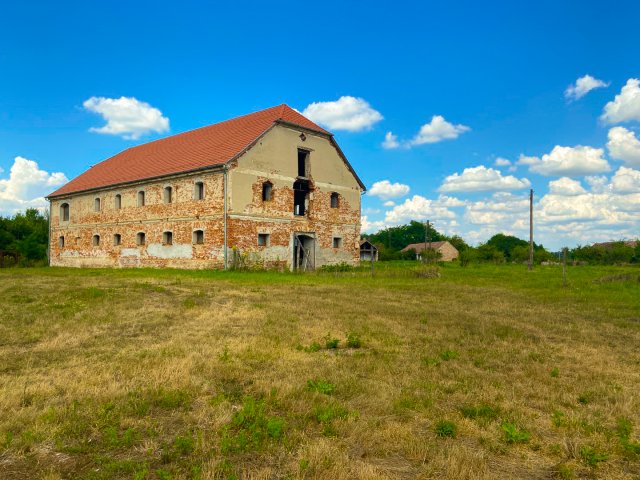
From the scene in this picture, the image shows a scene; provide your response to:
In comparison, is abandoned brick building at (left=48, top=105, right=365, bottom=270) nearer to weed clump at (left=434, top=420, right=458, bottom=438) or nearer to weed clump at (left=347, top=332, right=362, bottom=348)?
weed clump at (left=347, top=332, right=362, bottom=348)

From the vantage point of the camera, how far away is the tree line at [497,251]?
53438mm

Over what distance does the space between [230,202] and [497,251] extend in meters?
43.7

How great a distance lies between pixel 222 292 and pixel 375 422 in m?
10.1

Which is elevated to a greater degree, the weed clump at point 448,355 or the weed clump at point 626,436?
the weed clump at point 448,355

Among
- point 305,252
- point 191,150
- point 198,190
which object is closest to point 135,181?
point 191,150

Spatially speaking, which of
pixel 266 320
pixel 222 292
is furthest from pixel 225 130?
pixel 266 320

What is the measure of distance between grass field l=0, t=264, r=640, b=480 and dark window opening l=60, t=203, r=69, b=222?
27081 millimetres

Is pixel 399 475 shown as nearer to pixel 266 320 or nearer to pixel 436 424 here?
pixel 436 424

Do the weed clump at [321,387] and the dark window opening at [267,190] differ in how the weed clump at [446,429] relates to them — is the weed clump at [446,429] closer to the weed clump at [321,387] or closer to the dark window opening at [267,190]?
the weed clump at [321,387]

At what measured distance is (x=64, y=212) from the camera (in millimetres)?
34031

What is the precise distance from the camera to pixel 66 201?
33688 mm

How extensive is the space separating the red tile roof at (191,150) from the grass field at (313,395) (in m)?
16.1

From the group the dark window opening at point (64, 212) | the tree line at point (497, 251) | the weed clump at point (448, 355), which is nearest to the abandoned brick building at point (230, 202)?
the dark window opening at point (64, 212)

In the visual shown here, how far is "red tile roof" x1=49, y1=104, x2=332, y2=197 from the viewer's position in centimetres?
2477
